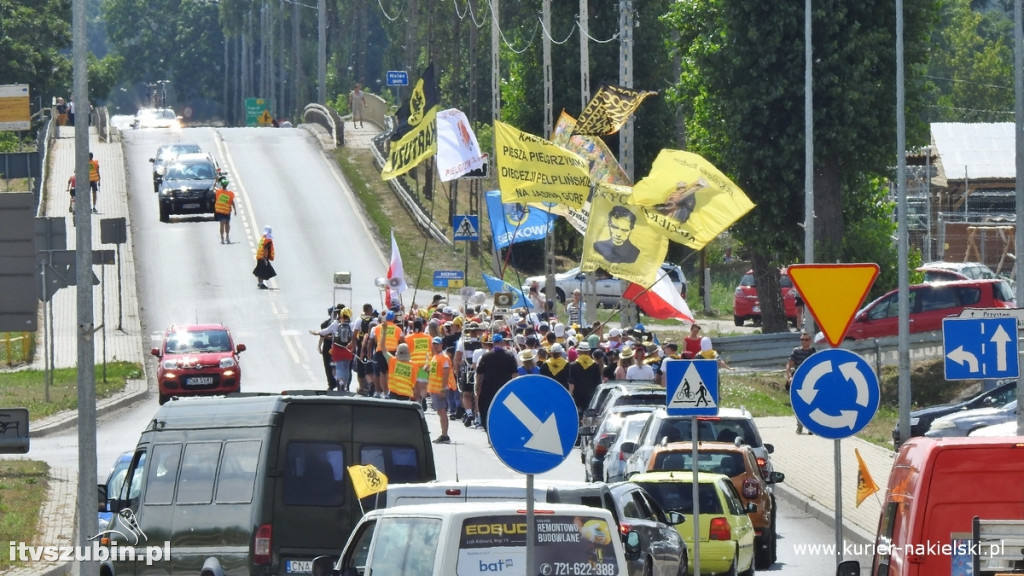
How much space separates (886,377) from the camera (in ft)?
114

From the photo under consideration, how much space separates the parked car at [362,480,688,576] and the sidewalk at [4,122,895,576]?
462 centimetres

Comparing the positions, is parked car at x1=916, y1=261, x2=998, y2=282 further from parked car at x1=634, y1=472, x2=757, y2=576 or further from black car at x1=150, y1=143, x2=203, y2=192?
parked car at x1=634, y1=472, x2=757, y2=576

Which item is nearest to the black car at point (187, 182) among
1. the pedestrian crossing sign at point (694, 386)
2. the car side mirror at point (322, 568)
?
the pedestrian crossing sign at point (694, 386)

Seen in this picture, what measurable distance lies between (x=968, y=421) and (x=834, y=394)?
13.3m

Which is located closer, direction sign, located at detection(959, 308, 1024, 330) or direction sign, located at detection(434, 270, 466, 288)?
direction sign, located at detection(959, 308, 1024, 330)

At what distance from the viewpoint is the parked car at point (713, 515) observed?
1563 cm

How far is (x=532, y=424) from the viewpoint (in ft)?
35.0

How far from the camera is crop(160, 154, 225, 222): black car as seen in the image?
177 ft

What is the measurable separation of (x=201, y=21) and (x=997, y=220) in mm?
105118

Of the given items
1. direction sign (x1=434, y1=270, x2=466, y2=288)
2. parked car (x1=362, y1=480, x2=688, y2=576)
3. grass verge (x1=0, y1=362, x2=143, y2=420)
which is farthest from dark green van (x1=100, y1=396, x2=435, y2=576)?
direction sign (x1=434, y1=270, x2=466, y2=288)

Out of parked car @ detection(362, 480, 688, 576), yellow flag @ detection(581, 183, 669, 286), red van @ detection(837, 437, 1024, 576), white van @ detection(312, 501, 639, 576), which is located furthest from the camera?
yellow flag @ detection(581, 183, 669, 286)

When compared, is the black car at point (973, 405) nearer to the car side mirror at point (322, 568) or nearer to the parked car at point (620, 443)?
the parked car at point (620, 443)

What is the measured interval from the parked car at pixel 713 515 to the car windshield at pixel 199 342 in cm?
1780

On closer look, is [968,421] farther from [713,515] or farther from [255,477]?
[255,477]
